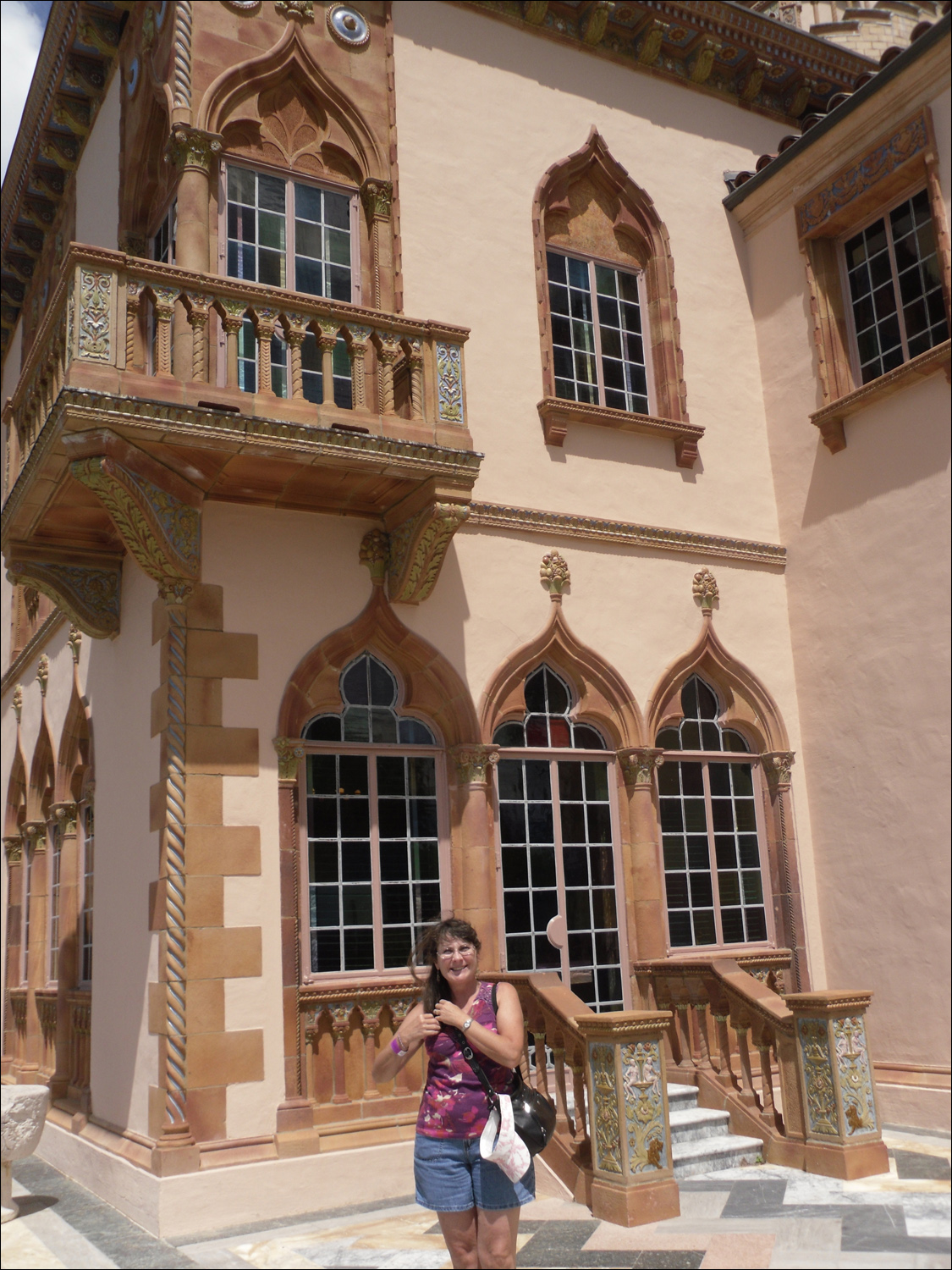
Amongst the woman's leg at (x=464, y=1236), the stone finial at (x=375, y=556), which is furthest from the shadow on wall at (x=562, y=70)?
the woman's leg at (x=464, y=1236)

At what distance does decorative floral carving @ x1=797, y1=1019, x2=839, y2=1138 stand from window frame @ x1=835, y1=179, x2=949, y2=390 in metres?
5.28

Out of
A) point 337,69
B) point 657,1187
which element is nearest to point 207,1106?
Answer: point 657,1187

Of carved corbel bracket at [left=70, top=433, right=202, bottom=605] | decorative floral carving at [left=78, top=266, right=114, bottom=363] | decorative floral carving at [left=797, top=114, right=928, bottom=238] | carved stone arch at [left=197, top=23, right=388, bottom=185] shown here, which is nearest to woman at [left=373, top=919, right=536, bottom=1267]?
carved corbel bracket at [left=70, top=433, right=202, bottom=605]

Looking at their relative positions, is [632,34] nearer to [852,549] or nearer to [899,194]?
[899,194]

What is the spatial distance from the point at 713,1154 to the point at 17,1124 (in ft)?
15.3

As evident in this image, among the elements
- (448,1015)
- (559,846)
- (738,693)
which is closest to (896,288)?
(738,693)

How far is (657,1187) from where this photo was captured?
23.7 ft

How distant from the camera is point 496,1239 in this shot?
4.59 m

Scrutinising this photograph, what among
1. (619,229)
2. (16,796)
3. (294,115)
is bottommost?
(16,796)

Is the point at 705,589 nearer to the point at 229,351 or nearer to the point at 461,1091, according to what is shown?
the point at 229,351

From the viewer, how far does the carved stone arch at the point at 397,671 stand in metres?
9.08

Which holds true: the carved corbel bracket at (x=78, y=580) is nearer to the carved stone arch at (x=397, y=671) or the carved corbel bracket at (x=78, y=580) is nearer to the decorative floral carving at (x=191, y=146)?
→ the carved stone arch at (x=397, y=671)

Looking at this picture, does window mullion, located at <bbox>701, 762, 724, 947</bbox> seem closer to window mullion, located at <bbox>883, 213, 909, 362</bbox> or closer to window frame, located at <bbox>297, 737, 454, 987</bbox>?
window frame, located at <bbox>297, 737, 454, 987</bbox>

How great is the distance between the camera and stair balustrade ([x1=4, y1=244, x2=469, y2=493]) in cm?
804
